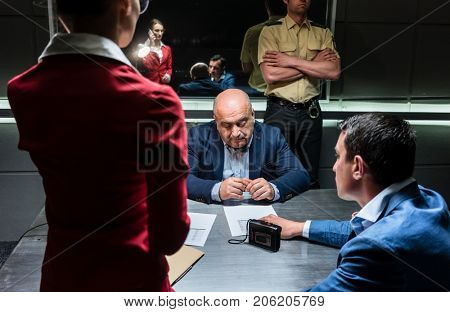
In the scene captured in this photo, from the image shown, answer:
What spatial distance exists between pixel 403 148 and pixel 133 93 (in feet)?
2.56

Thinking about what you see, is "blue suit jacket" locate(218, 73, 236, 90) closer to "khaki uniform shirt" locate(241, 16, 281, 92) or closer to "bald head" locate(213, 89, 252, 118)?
"khaki uniform shirt" locate(241, 16, 281, 92)

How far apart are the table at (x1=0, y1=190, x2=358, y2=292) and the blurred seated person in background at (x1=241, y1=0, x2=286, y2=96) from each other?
1.75 m

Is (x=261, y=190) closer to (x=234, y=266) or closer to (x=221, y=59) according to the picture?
(x=234, y=266)

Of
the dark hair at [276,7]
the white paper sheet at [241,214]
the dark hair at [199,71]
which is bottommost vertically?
the white paper sheet at [241,214]

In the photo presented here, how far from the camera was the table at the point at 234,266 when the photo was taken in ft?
3.79

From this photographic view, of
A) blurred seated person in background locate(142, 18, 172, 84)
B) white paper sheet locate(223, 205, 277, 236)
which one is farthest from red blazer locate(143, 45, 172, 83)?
white paper sheet locate(223, 205, 277, 236)

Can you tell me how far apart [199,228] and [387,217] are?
738 mm

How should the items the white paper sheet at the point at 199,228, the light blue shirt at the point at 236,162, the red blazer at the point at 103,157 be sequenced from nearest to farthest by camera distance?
1. the red blazer at the point at 103,157
2. the white paper sheet at the point at 199,228
3. the light blue shirt at the point at 236,162

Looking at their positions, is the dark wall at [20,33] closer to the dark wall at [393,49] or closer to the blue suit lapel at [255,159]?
the blue suit lapel at [255,159]

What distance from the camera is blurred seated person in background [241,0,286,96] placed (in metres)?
3.06

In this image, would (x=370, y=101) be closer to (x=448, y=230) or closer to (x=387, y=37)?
(x=387, y=37)

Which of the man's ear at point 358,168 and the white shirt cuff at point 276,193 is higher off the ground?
the man's ear at point 358,168

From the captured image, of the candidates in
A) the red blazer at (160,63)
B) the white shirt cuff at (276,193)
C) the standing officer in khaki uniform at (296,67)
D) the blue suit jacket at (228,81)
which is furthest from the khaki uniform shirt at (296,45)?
the white shirt cuff at (276,193)

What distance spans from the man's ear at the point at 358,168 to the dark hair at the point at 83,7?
2.57 feet
